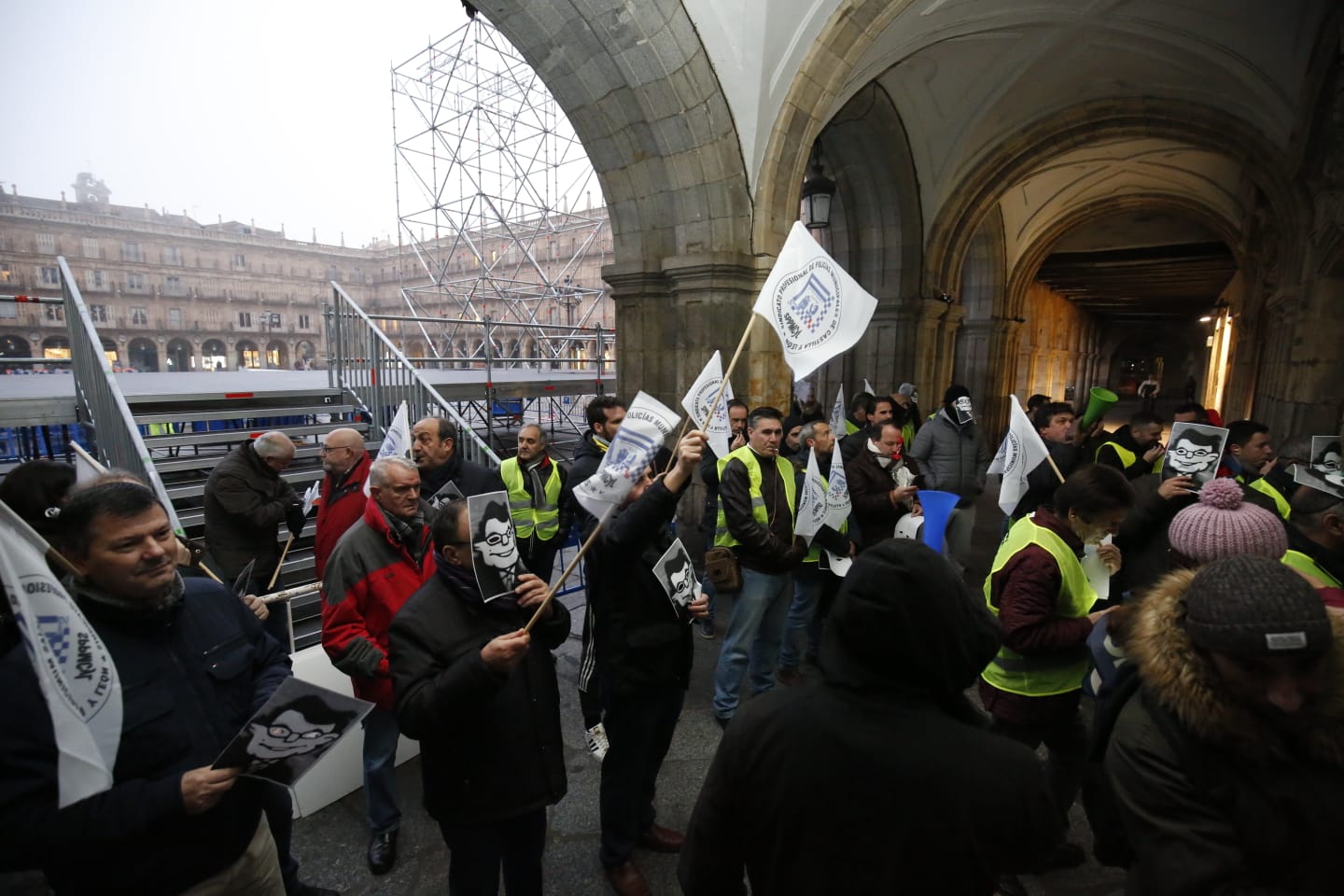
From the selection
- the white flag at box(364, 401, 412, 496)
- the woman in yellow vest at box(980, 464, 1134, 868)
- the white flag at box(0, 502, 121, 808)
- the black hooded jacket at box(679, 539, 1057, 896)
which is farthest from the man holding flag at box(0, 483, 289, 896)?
the woman in yellow vest at box(980, 464, 1134, 868)

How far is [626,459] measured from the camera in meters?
2.37

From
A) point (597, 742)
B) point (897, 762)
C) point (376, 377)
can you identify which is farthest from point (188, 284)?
point (897, 762)

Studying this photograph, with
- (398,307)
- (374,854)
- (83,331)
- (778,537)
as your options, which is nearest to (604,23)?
(778,537)

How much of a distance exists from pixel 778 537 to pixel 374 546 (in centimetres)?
201

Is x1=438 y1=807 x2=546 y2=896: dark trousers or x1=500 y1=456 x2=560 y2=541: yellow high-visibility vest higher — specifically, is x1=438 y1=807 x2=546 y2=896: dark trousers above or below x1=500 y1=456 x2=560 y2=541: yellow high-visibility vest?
below

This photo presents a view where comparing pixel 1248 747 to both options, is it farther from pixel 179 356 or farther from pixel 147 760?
pixel 179 356

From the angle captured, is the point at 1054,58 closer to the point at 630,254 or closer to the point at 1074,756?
the point at 630,254

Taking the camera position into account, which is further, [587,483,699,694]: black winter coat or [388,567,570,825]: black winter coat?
[587,483,699,694]: black winter coat

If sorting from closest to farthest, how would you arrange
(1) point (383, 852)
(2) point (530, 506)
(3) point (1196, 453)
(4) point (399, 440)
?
(1) point (383, 852) → (3) point (1196, 453) → (4) point (399, 440) → (2) point (530, 506)

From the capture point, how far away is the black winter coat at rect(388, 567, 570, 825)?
172 cm

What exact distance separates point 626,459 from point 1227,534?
1.93 metres

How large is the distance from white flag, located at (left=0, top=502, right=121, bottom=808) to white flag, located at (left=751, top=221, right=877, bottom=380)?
2.35 meters

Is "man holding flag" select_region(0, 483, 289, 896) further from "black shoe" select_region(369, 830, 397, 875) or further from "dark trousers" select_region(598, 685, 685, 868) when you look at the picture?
"dark trousers" select_region(598, 685, 685, 868)

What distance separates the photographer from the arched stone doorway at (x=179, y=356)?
42.0 metres
